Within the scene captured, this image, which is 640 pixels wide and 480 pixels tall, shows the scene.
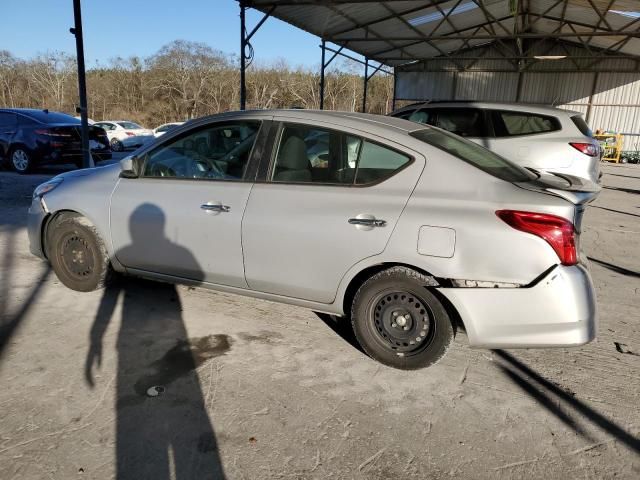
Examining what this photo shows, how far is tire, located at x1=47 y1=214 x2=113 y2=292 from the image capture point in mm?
3908

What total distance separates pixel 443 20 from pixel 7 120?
486 inches

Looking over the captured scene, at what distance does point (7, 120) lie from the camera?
11.0 meters

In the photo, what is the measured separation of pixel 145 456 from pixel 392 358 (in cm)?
154

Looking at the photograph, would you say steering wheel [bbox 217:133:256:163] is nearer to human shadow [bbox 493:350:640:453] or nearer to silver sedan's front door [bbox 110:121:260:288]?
silver sedan's front door [bbox 110:121:260:288]

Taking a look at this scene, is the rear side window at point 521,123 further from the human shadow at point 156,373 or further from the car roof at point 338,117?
the human shadow at point 156,373

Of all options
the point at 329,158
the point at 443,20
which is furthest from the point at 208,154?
the point at 443,20

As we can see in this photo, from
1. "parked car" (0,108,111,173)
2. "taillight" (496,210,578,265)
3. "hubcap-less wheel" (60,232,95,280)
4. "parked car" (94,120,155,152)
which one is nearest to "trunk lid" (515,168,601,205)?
"taillight" (496,210,578,265)

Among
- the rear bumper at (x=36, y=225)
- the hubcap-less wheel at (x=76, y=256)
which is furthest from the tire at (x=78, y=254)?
the rear bumper at (x=36, y=225)

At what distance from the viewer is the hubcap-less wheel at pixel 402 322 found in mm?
2920

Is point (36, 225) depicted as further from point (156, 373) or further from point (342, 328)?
point (342, 328)

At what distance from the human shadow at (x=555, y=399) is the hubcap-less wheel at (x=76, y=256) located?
3.31 meters

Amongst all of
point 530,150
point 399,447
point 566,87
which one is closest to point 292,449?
point 399,447

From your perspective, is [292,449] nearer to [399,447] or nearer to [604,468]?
[399,447]

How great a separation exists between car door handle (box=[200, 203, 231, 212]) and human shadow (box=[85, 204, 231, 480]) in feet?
1.25
